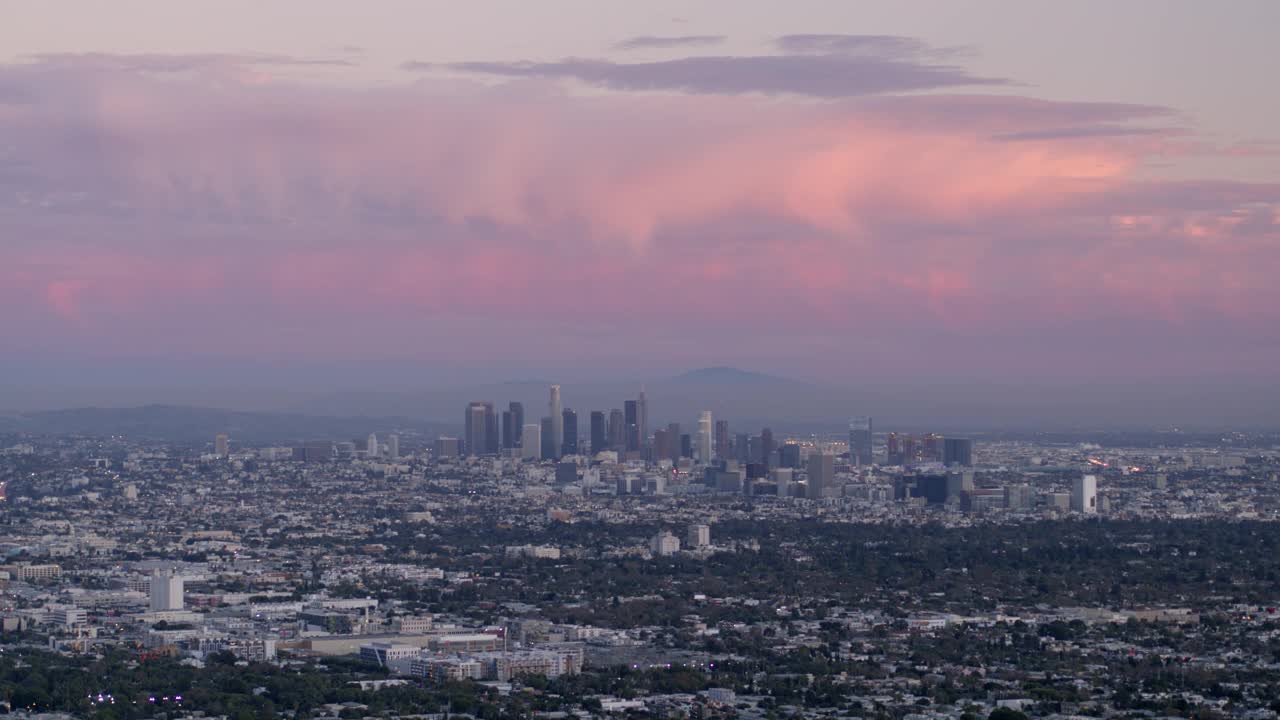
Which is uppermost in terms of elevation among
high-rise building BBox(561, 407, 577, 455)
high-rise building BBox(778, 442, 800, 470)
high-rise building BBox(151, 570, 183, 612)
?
high-rise building BBox(561, 407, 577, 455)

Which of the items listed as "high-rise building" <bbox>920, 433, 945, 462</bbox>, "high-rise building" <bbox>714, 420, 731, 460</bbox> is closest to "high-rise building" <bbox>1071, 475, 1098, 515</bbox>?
"high-rise building" <bbox>920, 433, 945, 462</bbox>

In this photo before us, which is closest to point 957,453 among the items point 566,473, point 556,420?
point 566,473

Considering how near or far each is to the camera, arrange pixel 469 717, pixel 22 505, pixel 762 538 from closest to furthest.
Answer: pixel 469 717 < pixel 762 538 < pixel 22 505

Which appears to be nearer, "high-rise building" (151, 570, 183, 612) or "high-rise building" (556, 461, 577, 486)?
"high-rise building" (151, 570, 183, 612)

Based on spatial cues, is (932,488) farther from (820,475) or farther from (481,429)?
(481,429)

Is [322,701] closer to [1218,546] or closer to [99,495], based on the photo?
[1218,546]

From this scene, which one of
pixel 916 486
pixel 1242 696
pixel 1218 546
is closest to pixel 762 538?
→ pixel 1218 546

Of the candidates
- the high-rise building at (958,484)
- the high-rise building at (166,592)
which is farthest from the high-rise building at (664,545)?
the high-rise building at (958,484)

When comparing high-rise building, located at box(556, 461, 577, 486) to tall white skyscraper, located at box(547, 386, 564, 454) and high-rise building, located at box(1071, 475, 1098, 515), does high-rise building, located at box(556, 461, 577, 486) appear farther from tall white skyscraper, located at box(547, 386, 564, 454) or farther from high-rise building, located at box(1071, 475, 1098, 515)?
high-rise building, located at box(1071, 475, 1098, 515)
